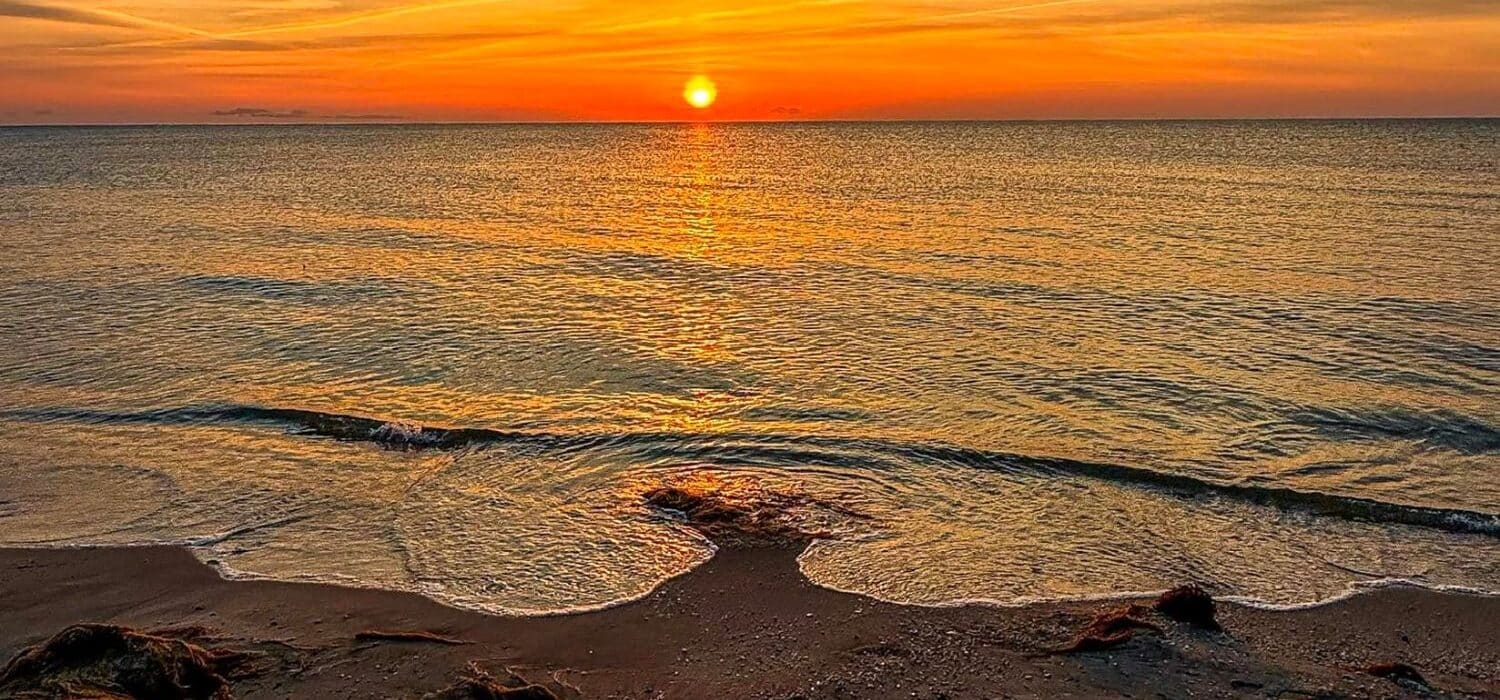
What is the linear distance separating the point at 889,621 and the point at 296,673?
5487 millimetres

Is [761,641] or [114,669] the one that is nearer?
[114,669]

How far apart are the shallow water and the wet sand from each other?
54 cm

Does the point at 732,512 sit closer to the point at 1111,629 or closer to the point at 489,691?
the point at 1111,629

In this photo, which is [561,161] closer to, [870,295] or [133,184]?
[133,184]

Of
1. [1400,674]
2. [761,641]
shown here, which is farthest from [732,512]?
[1400,674]

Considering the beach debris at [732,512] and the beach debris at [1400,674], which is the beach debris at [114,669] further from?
the beach debris at [1400,674]

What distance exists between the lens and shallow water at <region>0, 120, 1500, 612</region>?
39.5ft

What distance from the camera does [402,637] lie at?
9633 millimetres

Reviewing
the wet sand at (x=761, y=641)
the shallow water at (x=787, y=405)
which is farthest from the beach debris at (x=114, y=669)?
the shallow water at (x=787, y=405)

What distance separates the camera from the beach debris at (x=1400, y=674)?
341 inches

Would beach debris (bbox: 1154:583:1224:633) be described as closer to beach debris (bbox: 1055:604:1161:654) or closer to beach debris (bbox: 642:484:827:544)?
beach debris (bbox: 1055:604:1161:654)

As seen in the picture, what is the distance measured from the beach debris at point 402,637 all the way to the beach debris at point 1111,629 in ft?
18.7

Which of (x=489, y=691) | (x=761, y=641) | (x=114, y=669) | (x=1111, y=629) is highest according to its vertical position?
(x=114, y=669)

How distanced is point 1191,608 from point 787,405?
29.7 feet
